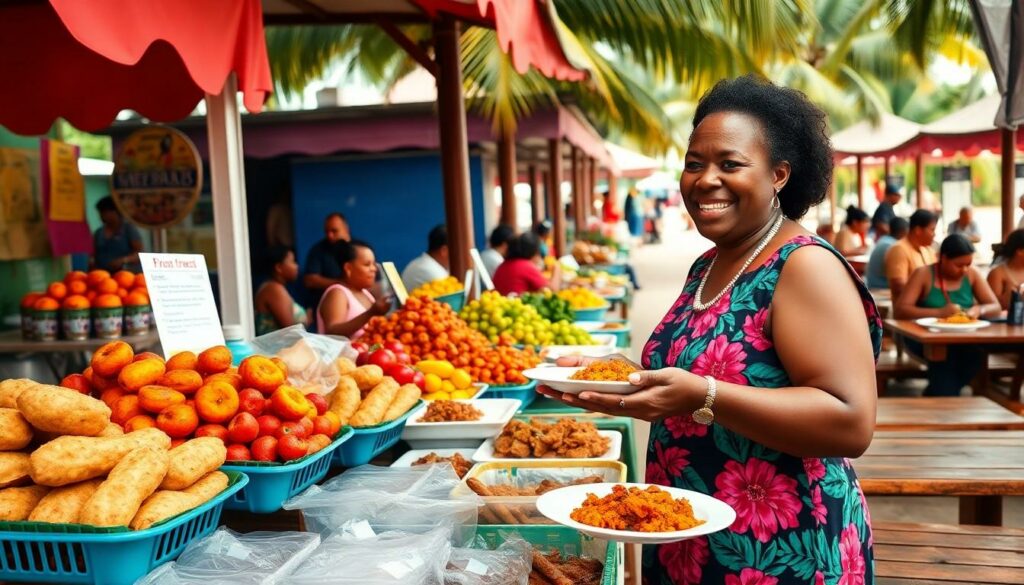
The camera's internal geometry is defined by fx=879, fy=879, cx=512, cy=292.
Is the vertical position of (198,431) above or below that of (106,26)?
below

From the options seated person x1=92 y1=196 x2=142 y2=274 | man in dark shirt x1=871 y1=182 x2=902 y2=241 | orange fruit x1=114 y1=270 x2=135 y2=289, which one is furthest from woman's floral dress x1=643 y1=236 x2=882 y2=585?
man in dark shirt x1=871 y1=182 x2=902 y2=241

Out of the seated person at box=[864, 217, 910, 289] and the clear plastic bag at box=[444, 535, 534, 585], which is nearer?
the clear plastic bag at box=[444, 535, 534, 585]

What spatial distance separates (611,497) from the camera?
2166mm

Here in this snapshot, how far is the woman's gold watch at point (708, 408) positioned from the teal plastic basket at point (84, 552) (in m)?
1.19

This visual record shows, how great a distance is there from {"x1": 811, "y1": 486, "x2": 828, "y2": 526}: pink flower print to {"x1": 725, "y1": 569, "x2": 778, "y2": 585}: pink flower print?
0.18 meters

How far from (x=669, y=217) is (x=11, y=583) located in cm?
6473

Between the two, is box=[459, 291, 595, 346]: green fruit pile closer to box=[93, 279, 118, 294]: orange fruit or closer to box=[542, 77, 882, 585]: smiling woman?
box=[93, 279, 118, 294]: orange fruit

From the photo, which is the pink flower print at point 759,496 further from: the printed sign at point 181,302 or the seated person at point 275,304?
the seated person at point 275,304

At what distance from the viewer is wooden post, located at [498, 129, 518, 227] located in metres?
12.0

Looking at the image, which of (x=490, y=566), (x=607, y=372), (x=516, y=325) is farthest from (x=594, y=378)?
(x=516, y=325)

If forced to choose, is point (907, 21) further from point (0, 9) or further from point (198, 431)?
point (198, 431)

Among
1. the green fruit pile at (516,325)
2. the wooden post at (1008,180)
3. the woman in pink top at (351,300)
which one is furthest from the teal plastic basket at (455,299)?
the wooden post at (1008,180)

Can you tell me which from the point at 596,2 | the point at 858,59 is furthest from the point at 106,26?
the point at 858,59

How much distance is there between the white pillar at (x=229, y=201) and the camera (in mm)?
3928
